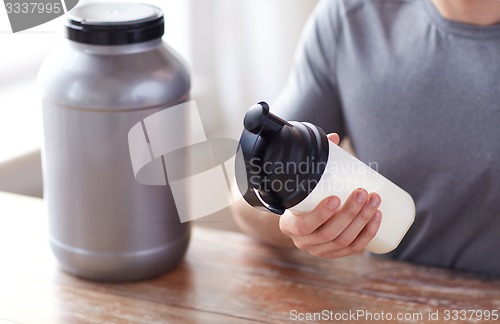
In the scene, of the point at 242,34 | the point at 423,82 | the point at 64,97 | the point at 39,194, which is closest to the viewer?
the point at 64,97

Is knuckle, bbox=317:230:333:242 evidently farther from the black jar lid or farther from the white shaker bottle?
the black jar lid

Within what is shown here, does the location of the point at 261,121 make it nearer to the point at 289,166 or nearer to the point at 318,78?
the point at 289,166

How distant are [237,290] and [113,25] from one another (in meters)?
0.35

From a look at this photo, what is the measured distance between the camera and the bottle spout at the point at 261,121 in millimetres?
665

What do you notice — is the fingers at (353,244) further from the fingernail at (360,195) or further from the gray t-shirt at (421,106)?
the gray t-shirt at (421,106)

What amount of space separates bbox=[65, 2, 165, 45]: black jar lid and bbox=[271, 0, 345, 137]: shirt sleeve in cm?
33

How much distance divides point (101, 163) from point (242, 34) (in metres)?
1.35

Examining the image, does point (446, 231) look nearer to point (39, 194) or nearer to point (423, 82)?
point (423, 82)

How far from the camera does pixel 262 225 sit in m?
1.03

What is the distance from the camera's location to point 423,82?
1.08 meters

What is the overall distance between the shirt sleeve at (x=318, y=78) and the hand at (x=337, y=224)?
0.36 metres

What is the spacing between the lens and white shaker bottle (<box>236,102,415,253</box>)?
677mm

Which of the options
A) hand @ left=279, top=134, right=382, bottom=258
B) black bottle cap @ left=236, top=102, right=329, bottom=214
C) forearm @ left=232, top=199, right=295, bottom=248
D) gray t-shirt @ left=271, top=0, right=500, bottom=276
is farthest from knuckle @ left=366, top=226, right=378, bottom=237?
gray t-shirt @ left=271, top=0, right=500, bottom=276

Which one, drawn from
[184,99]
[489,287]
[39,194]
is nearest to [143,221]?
[184,99]
